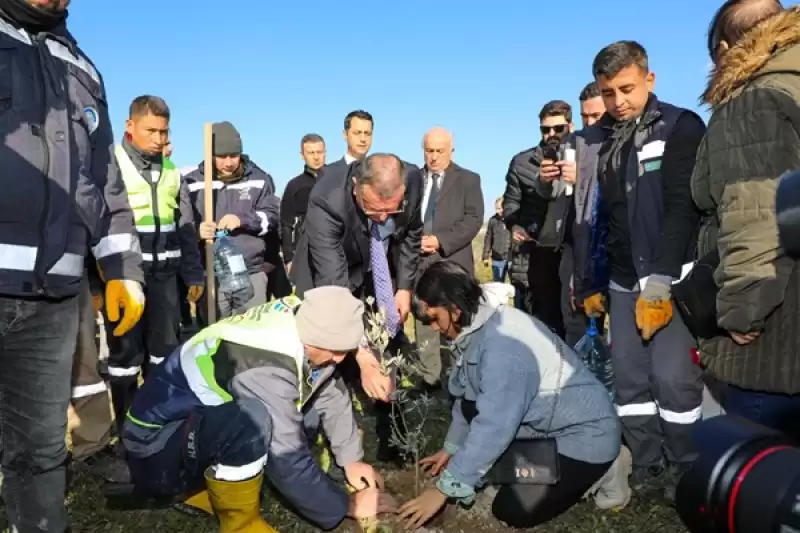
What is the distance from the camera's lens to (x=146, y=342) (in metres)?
5.29

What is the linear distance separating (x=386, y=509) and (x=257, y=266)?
370cm

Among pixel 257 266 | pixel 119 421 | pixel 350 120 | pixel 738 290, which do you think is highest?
pixel 350 120

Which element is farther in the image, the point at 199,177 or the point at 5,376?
the point at 199,177

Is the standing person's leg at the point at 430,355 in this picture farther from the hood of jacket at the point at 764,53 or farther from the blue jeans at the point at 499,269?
the blue jeans at the point at 499,269

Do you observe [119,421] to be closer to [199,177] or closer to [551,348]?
[199,177]

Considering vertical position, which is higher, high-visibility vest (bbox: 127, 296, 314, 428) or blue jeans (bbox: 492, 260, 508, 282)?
high-visibility vest (bbox: 127, 296, 314, 428)

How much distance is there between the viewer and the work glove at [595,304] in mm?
4465

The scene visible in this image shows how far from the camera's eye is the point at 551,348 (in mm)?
3543

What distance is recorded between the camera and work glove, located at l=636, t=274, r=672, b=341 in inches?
144

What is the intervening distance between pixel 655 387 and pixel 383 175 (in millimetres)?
1943

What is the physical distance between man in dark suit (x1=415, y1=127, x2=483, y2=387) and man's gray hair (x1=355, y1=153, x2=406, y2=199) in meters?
2.48

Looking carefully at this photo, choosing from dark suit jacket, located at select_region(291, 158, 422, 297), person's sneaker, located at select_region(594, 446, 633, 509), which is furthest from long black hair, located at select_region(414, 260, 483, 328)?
person's sneaker, located at select_region(594, 446, 633, 509)

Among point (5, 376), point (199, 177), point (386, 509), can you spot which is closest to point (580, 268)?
point (386, 509)

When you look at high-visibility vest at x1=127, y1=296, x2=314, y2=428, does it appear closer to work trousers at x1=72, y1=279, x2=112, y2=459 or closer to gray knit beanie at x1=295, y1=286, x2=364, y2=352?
gray knit beanie at x1=295, y1=286, x2=364, y2=352
